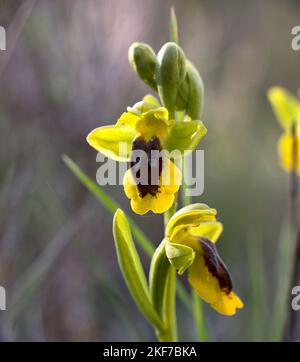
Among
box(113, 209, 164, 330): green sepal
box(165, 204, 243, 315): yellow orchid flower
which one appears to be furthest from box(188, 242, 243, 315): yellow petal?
box(113, 209, 164, 330): green sepal

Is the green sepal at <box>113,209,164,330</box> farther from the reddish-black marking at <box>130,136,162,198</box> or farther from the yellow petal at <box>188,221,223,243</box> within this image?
the yellow petal at <box>188,221,223,243</box>

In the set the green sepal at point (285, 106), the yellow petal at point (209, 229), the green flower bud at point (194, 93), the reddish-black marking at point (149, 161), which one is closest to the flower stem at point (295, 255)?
the yellow petal at point (209, 229)

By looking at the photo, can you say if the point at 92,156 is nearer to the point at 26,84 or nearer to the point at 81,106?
the point at 81,106

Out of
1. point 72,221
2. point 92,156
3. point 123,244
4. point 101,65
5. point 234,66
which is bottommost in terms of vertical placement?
point 123,244

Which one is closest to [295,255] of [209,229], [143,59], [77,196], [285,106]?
[209,229]
